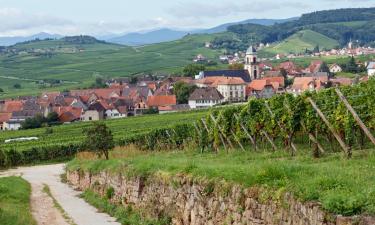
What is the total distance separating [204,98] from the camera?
437ft

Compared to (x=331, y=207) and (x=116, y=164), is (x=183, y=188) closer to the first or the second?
(x=331, y=207)

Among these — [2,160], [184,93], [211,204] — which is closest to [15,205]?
[211,204]

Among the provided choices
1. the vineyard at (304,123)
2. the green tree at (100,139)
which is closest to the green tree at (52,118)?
the green tree at (100,139)

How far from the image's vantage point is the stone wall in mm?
12273

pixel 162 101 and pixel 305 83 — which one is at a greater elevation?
pixel 305 83

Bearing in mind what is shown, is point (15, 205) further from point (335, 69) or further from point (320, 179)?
point (335, 69)

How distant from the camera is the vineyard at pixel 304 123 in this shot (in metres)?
23.2

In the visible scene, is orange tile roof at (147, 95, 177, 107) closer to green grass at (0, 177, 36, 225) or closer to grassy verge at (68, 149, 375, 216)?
green grass at (0, 177, 36, 225)

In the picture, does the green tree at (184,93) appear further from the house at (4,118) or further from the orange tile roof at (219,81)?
the house at (4,118)

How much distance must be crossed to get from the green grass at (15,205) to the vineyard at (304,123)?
1215cm

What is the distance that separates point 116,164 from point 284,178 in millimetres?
15954

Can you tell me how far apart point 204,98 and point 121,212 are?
109 metres

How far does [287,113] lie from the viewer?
28000 millimetres

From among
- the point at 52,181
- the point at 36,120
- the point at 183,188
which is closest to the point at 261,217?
the point at 183,188
